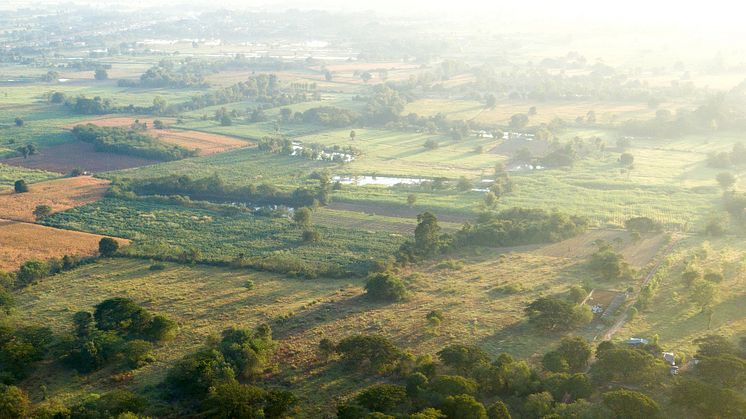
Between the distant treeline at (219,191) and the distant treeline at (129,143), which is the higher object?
the distant treeline at (129,143)

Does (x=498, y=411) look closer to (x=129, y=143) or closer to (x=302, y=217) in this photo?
(x=302, y=217)

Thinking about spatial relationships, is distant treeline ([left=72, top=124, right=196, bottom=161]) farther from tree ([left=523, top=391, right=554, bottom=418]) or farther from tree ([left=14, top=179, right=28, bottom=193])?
tree ([left=523, top=391, right=554, bottom=418])

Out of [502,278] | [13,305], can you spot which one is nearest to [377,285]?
[502,278]

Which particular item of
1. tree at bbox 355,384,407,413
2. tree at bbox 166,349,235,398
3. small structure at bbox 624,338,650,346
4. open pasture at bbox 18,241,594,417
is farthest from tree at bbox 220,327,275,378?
small structure at bbox 624,338,650,346

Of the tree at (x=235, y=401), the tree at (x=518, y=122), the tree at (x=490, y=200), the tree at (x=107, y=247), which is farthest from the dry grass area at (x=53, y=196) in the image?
the tree at (x=518, y=122)

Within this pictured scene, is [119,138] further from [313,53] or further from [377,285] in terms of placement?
[313,53]

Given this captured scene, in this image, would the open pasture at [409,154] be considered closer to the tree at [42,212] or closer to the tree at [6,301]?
the tree at [42,212]

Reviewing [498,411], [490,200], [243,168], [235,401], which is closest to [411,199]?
[490,200]
